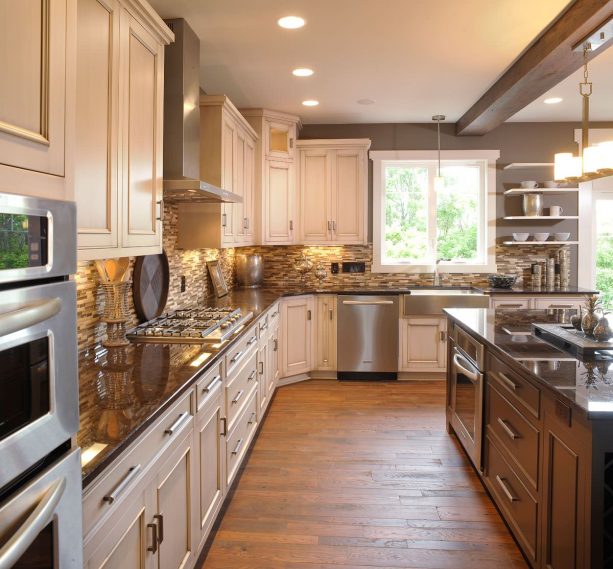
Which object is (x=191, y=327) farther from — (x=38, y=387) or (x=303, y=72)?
(x=303, y=72)

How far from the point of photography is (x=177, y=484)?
6.33 feet

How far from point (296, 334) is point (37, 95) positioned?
4434 mm

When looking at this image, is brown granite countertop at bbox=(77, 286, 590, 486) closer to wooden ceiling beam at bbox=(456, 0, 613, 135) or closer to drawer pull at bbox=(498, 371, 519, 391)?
drawer pull at bbox=(498, 371, 519, 391)

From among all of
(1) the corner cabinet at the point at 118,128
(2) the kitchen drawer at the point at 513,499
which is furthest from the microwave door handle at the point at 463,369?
(1) the corner cabinet at the point at 118,128

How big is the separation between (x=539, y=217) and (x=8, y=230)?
5.60 m

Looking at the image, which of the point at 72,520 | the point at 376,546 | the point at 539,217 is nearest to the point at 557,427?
the point at 376,546

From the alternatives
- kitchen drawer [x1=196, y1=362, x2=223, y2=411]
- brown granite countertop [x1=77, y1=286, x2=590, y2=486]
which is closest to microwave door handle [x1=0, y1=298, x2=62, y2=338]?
brown granite countertop [x1=77, y1=286, x2=590, y2=486]

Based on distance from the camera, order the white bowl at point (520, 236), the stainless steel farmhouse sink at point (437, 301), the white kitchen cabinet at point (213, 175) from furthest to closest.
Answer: the white bowl at point (520, 236)
the stainless steel farmhouse sink at point (437, 301)
the white kitchen cabinet at point (213, 175)

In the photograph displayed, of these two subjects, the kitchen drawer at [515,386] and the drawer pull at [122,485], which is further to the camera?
the kitchen drawer at [515,386]

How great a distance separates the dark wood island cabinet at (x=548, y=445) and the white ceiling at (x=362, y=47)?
1.75m

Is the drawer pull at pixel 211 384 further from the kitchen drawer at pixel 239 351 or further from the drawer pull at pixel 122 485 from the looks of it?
the drawer pull at pixel 122 485

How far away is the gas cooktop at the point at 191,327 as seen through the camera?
2.77 m

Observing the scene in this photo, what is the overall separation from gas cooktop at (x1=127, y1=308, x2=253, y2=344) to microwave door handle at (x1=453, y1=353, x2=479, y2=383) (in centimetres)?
132

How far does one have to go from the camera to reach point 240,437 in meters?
3.12
